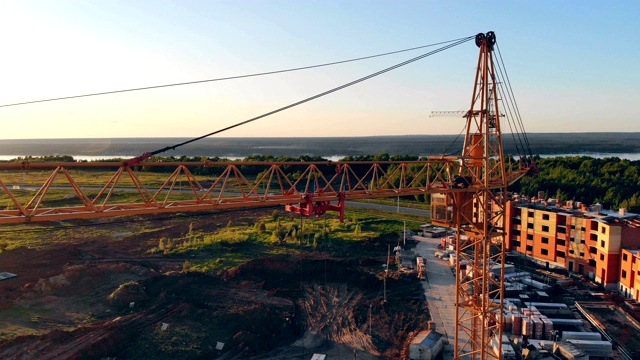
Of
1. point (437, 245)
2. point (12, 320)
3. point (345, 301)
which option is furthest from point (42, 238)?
point (437, 245)

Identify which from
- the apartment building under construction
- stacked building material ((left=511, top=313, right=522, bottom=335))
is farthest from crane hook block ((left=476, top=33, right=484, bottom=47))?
the apartment building under construction

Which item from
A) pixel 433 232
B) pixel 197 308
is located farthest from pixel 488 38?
pixel 433 232

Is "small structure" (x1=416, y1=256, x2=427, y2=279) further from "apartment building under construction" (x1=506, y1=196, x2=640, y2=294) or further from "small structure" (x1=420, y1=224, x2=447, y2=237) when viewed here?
"small structure" (x1=420, y1=224, x2=447, y2=237)

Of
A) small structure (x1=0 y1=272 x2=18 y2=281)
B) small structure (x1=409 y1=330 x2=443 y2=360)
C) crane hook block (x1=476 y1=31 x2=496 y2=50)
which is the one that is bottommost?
small structure (x1=409 y1=330 x2=443 y2=360)

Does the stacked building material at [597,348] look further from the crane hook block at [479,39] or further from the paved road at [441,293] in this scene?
the crane hook block at [479,39]

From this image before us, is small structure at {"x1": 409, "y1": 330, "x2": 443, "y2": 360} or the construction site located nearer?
the construction site

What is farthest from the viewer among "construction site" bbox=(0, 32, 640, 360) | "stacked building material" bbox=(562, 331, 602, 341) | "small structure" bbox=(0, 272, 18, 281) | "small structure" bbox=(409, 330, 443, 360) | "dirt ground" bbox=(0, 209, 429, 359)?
"small structure" bbox=(0, 272, 18, 281)

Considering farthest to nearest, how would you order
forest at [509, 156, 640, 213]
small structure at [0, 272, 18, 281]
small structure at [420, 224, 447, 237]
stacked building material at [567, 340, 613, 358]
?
1. forest at [509, 156, 640, 213]
2. small structure at [420, 224, 447, 237]
3. small structure at [0, 272, 18, 281]
4. stacked building material at [567, 340, 613, 358]
